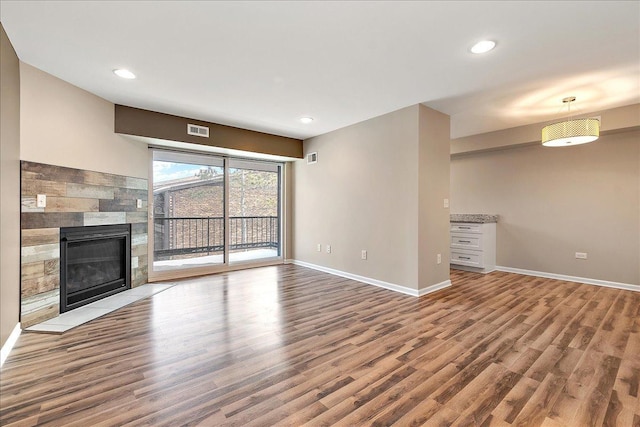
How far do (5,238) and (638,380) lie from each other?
471cm

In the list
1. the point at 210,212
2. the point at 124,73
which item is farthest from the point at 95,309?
the point at 124,73

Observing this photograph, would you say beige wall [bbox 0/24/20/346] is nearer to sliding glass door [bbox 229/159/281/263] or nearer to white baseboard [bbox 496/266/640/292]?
sliding glass door [bbox 229/159/281/263]

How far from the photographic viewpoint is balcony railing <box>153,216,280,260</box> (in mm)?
4625

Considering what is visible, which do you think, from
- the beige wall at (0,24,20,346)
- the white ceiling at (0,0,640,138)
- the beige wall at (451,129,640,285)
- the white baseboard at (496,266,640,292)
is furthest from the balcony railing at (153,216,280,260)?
the white baseboard at (496,266,640,292)

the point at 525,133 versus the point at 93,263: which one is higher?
the point at 525,133

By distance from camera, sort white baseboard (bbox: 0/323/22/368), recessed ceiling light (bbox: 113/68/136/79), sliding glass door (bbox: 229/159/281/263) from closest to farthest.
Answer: white baseboard (bbox: 0/323/22/368)
recessed ceiling light (bbox: 113/68/136/79)
sliding glass door (bbox: 229/159/281/263)

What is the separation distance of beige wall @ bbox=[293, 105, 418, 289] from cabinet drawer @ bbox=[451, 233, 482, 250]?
6.72ft

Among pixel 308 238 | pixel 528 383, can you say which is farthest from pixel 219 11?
pixel 308 238

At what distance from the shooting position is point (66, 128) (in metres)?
3.05

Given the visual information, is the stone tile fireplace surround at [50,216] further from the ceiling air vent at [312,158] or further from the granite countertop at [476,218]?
the granite countertop at [476,218]

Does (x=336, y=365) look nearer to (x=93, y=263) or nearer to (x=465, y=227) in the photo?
(x=93, y=263)

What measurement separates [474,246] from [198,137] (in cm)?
502

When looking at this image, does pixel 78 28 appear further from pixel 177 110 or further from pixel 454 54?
pixel 454 54

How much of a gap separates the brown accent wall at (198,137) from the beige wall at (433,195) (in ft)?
8.45
